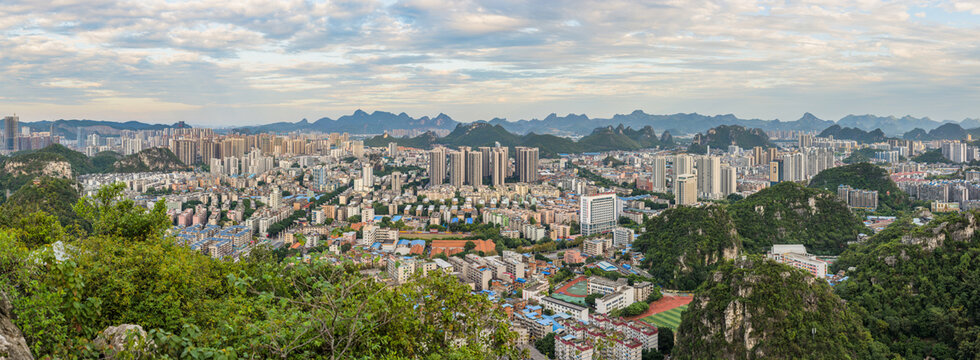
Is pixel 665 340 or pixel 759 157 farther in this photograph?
pixel 759 157

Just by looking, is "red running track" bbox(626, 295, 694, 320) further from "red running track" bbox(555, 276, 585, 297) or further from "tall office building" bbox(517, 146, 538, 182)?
"tall office building" bbox(517, 146, 538, 182)

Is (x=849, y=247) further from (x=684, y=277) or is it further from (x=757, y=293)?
(x=757, y=293)

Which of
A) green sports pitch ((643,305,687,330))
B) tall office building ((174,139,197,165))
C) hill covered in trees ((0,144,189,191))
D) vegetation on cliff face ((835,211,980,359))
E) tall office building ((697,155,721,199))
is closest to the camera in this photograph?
vegetation on cliff face ((835,211,980,359))

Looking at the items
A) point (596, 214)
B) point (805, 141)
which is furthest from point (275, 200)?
point (805, 141)

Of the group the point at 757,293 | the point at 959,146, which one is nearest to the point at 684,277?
the point at 757,293

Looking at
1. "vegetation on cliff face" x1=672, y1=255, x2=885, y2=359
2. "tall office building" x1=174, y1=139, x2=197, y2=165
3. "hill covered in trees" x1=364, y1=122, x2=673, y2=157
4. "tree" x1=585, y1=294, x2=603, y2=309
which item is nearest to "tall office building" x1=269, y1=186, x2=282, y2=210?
"tree" x1=585, y1=294, x2=603, y2=309

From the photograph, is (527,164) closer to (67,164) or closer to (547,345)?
(67,164)
